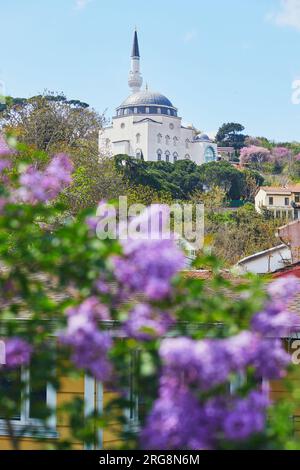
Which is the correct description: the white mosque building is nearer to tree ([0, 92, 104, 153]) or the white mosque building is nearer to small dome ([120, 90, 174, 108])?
small dome ([120, 90, 174, 108])

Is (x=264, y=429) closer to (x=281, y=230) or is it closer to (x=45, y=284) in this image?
(x=45, y=284)

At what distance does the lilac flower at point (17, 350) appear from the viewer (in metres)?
2.83

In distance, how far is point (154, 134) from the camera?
Answer: 111062mm

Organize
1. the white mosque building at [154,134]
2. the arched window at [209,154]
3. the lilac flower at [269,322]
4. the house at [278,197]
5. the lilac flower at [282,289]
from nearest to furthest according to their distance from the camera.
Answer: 1. the lilac flower at [269,322]
2. the lilac flower at [282,289]
3. the house at [278,197]
4. the white mosque building at [154,134]
5. the arched window at [209,154]

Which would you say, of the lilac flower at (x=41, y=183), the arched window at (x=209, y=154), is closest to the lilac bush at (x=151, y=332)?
the lilac flower at (x=41, y=183)

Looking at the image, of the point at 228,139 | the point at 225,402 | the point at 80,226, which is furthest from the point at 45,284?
the point at 228,139

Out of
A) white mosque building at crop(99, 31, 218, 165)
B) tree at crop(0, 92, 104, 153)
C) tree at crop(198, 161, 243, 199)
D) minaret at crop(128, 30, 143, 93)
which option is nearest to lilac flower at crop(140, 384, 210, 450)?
tree at crop(0, 92, 104, 153)

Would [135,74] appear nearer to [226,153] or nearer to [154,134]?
[154,134]

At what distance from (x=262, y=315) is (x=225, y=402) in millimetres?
290

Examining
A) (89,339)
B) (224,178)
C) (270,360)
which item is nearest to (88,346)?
(89,339)

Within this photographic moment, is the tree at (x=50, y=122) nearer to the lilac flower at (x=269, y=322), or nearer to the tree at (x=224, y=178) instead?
the lilac flower at (x=269, y=322)

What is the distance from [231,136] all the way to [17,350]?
120036 millimetres

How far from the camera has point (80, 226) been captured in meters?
2.84

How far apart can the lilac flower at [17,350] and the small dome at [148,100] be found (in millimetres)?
118465
